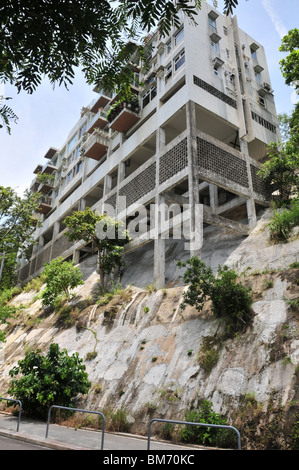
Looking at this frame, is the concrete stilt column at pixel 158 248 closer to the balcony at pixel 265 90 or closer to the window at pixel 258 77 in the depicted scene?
the balcony at pixel 265 90

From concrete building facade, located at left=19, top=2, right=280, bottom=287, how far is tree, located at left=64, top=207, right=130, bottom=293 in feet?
3.05

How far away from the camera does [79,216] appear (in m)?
20.2

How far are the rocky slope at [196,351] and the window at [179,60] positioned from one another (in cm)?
1121

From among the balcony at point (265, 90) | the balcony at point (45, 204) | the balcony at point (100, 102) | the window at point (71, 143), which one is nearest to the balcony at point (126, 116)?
the balcony at point (100, 102)

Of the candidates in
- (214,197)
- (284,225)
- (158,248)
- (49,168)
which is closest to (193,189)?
(158,248)

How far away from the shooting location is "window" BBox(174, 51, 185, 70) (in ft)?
67.8

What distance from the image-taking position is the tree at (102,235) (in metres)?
19.7

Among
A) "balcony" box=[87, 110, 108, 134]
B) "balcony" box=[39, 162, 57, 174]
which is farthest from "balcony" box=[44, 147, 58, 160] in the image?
"balcony" box=[87, 110, 108, 134]

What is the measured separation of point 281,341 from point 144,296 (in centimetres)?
772

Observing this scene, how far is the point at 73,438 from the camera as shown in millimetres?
7559

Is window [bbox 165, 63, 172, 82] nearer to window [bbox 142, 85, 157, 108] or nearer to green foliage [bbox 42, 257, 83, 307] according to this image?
window [bbox 142, 85, 157, 108]

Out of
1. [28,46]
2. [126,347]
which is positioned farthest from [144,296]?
[28,46]

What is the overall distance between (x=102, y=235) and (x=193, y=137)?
7.82 meters
